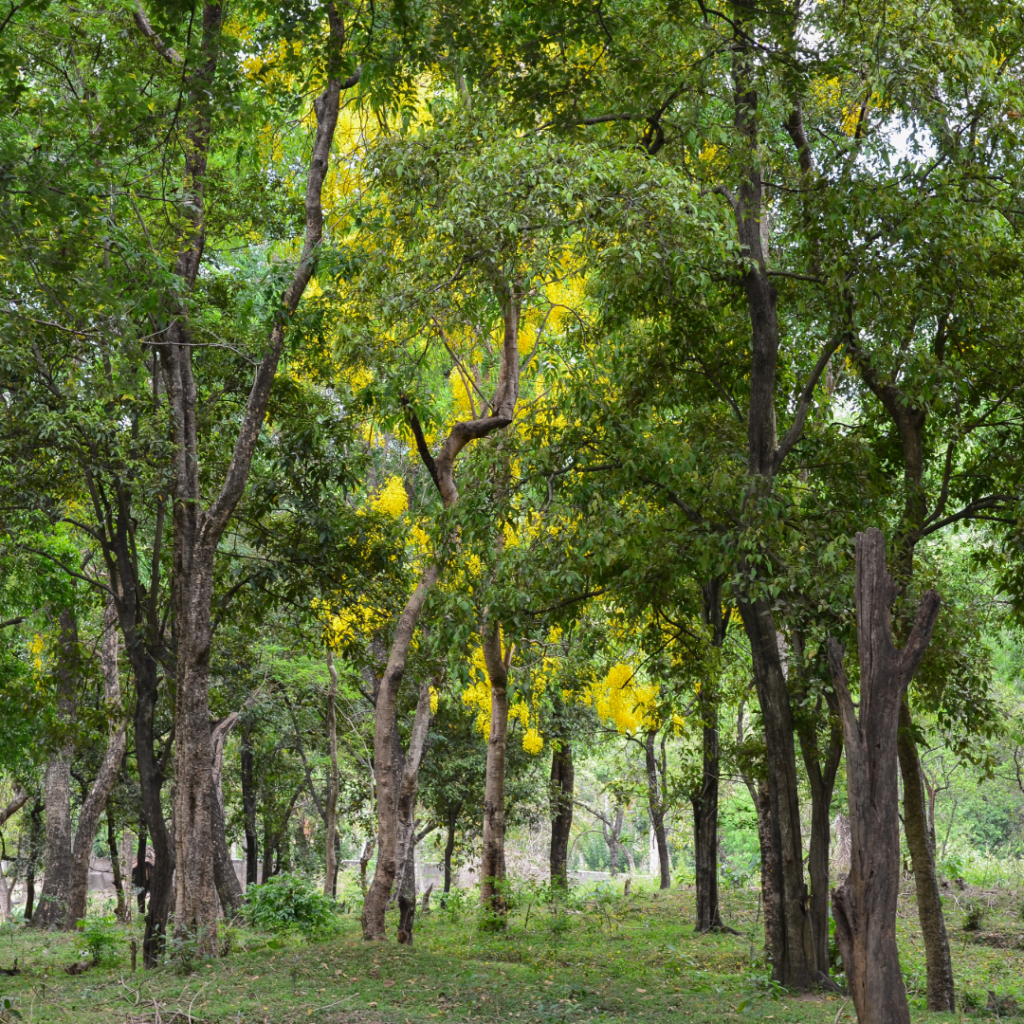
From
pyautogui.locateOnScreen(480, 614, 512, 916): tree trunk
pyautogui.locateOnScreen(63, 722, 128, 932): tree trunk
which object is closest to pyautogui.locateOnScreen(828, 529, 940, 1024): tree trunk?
pyautogui.locateOnScreen(480, 614, 512, 916): tree trunk

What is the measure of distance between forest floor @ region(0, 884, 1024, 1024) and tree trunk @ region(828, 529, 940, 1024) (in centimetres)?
241

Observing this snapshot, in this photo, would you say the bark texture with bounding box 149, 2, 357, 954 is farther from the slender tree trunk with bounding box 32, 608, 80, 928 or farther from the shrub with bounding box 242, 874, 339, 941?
the slender tree trunk with bounding box 32, 608, 80, 928

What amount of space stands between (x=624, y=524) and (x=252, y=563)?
516cm

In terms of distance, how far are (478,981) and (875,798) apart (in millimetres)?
5615

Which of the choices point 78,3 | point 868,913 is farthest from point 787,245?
point 78,3

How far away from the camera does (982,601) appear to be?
14906 mm

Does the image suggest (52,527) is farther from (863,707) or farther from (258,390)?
(863,707)

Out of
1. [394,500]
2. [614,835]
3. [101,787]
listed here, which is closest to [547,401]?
[394,500]

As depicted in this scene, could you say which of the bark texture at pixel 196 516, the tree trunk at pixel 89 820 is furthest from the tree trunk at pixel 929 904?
the tree trunk at pixel 89 820

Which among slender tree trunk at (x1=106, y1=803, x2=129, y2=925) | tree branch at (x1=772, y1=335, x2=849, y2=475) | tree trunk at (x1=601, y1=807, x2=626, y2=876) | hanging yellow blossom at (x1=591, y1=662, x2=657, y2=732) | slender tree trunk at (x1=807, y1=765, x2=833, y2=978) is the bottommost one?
tree trunk at (x1=601, y1=807, x2=626, y2=876)

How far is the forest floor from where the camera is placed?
754 centimetres

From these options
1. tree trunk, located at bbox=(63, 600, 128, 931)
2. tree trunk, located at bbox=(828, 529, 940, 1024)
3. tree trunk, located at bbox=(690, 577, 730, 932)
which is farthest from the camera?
tree trunk, located at bbox=(63, 600, 128, 931)

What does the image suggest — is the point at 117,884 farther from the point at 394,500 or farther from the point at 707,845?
the point at 707,845

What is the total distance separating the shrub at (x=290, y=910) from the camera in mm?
14484
